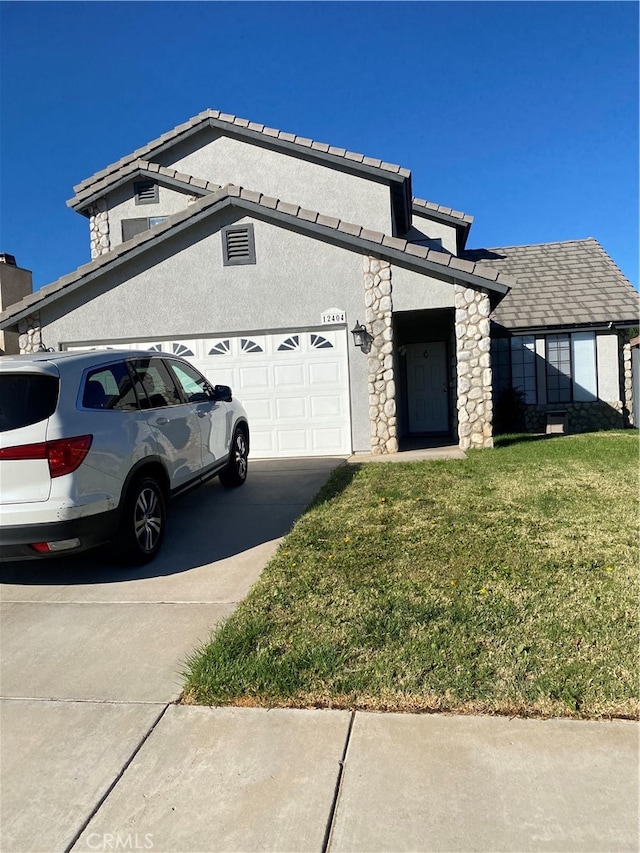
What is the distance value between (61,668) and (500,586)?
2944 mm

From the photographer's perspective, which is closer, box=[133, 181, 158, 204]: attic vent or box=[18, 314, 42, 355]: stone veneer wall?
box=[18, 314, 42, 355]: stone veneer wall

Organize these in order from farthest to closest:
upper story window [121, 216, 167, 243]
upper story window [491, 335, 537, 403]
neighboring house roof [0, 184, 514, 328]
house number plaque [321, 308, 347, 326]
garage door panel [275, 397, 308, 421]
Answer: upper story window [491, 335, 537, 403]
upper story window [121, 216, 167, 243]
garage door panel [275, 397, 308, 421]
house number plaque [321, 308, 347, 326]
neighboring house roof [0, 184, 514, 328]

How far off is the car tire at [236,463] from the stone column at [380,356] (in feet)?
10.2

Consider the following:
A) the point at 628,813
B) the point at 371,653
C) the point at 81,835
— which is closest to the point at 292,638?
the point at 371,653

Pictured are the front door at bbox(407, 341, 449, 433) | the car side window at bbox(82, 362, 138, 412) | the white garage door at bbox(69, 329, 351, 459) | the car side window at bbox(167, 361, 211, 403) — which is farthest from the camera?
the front door at bbox(407, 341, 449, 433)

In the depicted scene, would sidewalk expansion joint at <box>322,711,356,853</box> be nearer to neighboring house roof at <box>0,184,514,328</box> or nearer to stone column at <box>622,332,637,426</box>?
neighboring house roof at <box>0,184,514,328</box>

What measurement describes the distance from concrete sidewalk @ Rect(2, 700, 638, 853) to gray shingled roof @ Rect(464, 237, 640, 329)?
13.3 metres

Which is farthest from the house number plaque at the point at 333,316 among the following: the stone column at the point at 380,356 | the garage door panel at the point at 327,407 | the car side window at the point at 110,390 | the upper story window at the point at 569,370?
the upper story window at the point at 569,370

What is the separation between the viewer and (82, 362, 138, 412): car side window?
5.16 metres

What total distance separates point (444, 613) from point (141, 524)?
9.24ft

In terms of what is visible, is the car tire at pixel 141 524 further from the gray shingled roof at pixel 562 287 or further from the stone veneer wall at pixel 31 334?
the gray shingled roof at pixel 562 287

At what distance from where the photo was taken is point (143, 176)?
15.1m

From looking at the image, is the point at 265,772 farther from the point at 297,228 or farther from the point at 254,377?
the point at 297,228

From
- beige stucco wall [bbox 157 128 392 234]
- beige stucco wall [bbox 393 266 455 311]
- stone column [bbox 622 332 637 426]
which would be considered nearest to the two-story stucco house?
beige stucco wall [bbox 393 266 455 311]
